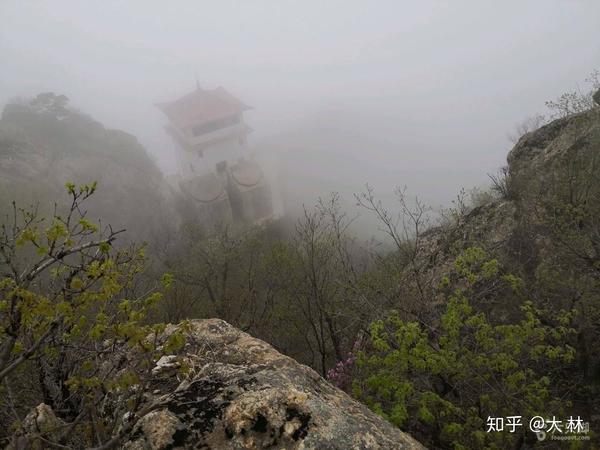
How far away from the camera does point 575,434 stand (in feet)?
22.7

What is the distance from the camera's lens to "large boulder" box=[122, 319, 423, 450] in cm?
444

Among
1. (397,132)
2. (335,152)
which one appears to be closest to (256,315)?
(335,152)

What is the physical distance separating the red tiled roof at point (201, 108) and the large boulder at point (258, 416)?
154ft

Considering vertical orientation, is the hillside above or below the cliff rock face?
above

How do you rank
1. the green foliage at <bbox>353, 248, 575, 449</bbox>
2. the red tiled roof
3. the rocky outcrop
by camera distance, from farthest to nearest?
the red tiled roof < the green foliage at <bbox>353, 248, 575, 449</bbox> < the rocky outcrop

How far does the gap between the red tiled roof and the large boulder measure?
46841 millimetres

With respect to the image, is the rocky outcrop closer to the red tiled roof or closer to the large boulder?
the large boulder

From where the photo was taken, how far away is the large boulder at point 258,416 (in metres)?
4.44

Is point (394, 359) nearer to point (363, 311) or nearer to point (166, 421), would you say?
point (363, 311)

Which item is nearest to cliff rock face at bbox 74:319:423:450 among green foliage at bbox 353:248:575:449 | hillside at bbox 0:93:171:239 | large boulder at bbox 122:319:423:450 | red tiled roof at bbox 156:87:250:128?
large boulder at bbox 122:319:423:450

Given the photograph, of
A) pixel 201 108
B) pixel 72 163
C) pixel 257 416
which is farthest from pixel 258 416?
pixel 201 108

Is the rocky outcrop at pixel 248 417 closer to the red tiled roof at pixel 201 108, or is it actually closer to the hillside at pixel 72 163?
the hillside at pixel 72 163

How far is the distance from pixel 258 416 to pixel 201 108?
1959 inches

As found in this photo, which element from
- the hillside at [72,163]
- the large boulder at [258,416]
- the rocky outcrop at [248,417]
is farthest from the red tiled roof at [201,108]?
the large boulder at [258,416]
